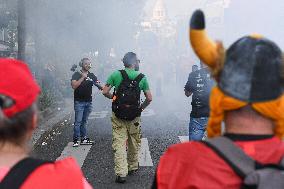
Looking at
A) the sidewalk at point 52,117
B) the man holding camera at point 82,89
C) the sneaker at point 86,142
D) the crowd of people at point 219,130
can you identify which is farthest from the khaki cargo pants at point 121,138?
the crowd of people at point 219,130

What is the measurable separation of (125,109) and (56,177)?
476cm

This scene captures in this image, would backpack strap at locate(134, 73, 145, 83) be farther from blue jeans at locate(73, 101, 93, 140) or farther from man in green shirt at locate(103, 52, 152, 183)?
blue jeans at locate(73, 101, 93, 140)

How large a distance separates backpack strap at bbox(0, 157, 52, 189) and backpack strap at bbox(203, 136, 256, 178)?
643 mm

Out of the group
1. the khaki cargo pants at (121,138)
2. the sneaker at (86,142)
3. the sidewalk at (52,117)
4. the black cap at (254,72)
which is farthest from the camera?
the sidewalk at (52,117)

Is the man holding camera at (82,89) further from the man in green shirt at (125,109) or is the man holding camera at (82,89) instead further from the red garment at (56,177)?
the red garment at (56,177)

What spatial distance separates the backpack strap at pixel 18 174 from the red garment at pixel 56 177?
0.05ft

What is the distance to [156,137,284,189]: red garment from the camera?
→ 1.89 metres

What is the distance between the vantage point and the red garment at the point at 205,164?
6.19ft

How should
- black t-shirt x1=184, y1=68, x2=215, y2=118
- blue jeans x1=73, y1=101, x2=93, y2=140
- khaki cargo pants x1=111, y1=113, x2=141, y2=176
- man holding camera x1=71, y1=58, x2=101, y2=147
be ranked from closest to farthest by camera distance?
black t-shirt x1=184, y1=68, x2=215, y2=118 → khaki cargo pants x1=111, y1=113, x2=141, y2=176 → man holding camera x1=71, y1=58, x2=101, y2=147 → blue jeans x1=73, y1=101, x2=93, y2=140

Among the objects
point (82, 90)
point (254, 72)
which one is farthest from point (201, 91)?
point (254, 72)

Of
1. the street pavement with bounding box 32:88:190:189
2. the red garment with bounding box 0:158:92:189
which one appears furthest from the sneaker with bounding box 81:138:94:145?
the red garment with bounding box 0:158:92:189

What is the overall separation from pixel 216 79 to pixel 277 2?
3999 centimetres

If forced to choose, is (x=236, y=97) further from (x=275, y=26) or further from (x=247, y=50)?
(x=275, y=26)

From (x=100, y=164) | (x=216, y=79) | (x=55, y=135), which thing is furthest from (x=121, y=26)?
(x=216, y=79)
